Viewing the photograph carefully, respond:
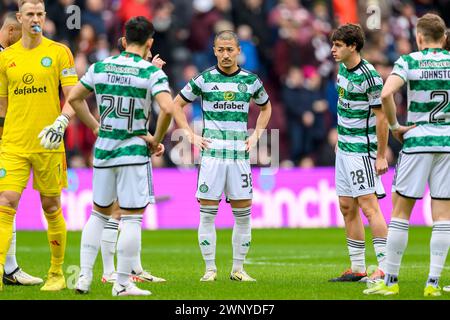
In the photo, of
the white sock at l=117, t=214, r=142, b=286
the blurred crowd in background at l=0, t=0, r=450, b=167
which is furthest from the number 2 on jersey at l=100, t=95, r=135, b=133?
the blurred crowd in background at l=0, t=0, r=450, b=167

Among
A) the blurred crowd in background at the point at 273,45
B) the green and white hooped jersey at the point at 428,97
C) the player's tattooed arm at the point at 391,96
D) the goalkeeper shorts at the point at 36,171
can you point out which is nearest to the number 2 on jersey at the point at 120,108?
the goalkeeper shorts at the point at 36,171

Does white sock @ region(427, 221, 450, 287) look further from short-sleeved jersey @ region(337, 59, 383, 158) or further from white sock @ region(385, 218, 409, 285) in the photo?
short-sleeved jersey @ region(337, 59, 383, 158)

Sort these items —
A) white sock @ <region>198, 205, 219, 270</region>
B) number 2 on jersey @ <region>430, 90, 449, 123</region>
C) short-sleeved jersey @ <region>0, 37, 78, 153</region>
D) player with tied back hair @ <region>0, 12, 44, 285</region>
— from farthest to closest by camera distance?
1. white sock @ <region>198, 205, 219, 270</region>
2. player with tied back hair @ <region>0, 12, 44, 285</region>
3. short-sleeved jersey @ <region>0, 37, 78, 153</region>
4. number 2 on jersey @ <region>430, 90, 449, 123</region>

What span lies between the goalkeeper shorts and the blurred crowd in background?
1041 centimetres

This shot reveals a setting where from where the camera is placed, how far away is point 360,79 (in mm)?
11250

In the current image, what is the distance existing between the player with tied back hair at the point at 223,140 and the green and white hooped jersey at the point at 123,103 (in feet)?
6.96

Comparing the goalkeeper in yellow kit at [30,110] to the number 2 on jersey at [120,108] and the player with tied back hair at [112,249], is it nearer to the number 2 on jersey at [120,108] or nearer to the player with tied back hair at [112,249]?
the player with tied back hair at [112,249]

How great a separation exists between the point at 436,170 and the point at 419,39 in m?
1.22

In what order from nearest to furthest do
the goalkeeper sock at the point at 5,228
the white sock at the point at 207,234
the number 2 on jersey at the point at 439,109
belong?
the number 2 on jersey at the point at 439,109
the goalkeeper sock at the point at 5,228
the white sock at the point at 207,234

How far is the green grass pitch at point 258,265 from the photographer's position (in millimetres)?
10000

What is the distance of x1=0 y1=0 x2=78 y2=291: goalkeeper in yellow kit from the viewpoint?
33.6 feet

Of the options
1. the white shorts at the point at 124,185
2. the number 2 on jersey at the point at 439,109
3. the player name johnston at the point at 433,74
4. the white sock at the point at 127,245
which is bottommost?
the white sock at the point at 127,245

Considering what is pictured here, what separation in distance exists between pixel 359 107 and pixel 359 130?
25cm

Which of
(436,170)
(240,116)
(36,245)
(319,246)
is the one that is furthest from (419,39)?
(36,245)
